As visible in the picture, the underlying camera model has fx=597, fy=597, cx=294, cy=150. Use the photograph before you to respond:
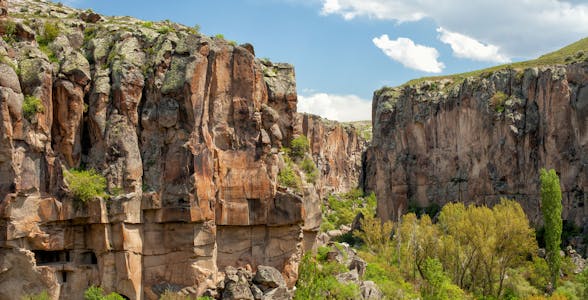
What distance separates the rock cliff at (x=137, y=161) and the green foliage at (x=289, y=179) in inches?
25.2

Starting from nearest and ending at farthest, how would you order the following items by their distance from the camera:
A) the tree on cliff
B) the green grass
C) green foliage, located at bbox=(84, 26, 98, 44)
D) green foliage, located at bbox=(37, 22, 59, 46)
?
1. green foliage, located at bbox=(37, 22, 59, 46)
2. green foliage, located at bbox=(84, 26, 98, 44)
3. the tree on cliff
4. the green grass

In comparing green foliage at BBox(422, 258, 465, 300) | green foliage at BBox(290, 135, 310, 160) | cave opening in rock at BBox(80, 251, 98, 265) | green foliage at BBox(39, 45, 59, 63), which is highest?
Answer: green foliage at BBox(39, 45, 59, 63)

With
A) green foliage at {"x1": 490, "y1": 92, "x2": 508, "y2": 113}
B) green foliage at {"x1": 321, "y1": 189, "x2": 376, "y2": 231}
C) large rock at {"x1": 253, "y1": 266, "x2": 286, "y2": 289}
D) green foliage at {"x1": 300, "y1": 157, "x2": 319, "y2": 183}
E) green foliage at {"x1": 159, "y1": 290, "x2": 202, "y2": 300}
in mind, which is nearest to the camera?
green foliage at {"x1": 159, "y1": 290, "x2": 202, "y2": 300}

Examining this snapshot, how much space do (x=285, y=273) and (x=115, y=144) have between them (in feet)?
46.5

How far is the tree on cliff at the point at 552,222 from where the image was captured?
5553 centimetres

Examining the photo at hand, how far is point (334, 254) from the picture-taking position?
1809 inches

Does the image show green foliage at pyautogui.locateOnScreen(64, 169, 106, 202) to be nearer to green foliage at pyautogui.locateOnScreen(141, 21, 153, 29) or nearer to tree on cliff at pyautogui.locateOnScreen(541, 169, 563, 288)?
green foliage at pyautogui.locateOnScreen(141, 21, 153, 29)

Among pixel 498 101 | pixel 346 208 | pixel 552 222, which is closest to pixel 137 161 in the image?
pixel 552 222

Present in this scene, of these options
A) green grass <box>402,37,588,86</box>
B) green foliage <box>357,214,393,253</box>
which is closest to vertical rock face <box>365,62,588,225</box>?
green grass <box>402,37,588,86</box>

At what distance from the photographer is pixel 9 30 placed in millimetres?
37719

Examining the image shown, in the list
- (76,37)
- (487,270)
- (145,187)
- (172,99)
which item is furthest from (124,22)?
(487,270)

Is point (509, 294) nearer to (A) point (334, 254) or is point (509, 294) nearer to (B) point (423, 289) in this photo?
(B) point (423, 289)

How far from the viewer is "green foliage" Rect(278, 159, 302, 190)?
137 ft

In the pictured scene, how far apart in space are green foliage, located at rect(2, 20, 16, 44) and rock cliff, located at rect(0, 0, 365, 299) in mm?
63
